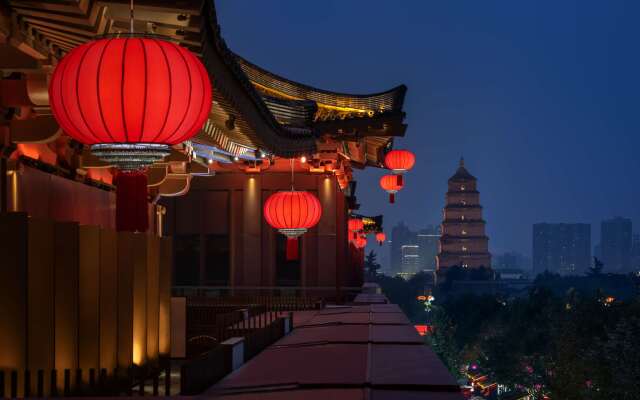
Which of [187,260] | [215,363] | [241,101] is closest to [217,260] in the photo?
[187,260]

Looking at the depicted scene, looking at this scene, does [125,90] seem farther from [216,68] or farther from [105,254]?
[216,68]

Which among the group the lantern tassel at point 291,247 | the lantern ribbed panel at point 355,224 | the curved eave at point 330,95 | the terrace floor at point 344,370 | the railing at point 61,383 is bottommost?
the terrace floor at point 344,370

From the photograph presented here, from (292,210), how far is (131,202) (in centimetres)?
975

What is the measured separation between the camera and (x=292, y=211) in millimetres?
15070

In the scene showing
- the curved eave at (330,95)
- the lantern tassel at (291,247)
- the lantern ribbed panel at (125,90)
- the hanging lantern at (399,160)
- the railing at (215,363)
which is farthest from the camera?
the hanging lantern at (399,160)

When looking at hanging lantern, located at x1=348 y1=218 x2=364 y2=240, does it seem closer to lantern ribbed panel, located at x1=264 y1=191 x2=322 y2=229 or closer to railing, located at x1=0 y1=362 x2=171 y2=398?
lantern ribbed panel, located at x1=264 y1=191 x2=322 y2=229

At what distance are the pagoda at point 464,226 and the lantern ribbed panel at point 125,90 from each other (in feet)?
340

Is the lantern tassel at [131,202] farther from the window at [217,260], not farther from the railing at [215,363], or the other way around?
the window at [217,260]

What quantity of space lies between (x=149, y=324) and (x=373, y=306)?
8923 millimetres

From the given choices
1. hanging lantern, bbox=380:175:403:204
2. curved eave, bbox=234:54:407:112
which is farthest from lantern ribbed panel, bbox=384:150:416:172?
curved eave, bbox=234:54:407:112

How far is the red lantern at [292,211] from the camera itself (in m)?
15.1

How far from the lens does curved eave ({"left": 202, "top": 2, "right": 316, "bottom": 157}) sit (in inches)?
283

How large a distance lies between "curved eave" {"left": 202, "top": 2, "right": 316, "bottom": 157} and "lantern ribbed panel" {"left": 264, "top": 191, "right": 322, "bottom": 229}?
790 mm

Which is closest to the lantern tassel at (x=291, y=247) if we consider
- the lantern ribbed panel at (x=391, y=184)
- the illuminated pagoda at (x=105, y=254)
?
the illuminated pagoda at (x=105, y=254)
